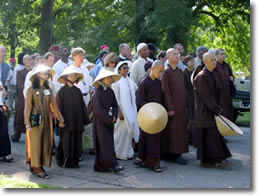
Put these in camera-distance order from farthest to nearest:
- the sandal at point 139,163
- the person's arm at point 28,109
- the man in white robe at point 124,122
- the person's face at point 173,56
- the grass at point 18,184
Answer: the man in white robe at point 124,122
the person's face at point 173,56
the sandal at point 139,163
the person's arm at point 28,109
the grass at point 18,184

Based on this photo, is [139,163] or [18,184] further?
[139,163]

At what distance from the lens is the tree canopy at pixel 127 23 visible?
14.6m

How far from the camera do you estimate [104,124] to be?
741cm

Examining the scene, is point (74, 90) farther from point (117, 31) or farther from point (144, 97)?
point (117, 31)

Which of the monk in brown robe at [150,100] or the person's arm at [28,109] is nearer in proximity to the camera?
the person's arm at [28,109]

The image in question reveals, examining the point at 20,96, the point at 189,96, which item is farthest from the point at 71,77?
the point at 189,96

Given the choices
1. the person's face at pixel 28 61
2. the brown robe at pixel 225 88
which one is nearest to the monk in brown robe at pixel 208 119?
the brown robe at pixel 225 88

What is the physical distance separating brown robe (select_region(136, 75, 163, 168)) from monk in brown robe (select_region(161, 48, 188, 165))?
227mm

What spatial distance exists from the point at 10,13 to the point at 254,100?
12.5 meters

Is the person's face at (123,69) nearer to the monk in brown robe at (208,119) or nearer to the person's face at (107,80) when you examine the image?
the person's face at (107,80)

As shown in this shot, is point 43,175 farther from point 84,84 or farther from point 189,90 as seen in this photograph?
point 189,90

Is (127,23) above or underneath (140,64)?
above

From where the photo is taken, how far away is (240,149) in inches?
366

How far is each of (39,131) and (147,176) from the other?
6.11 ft
